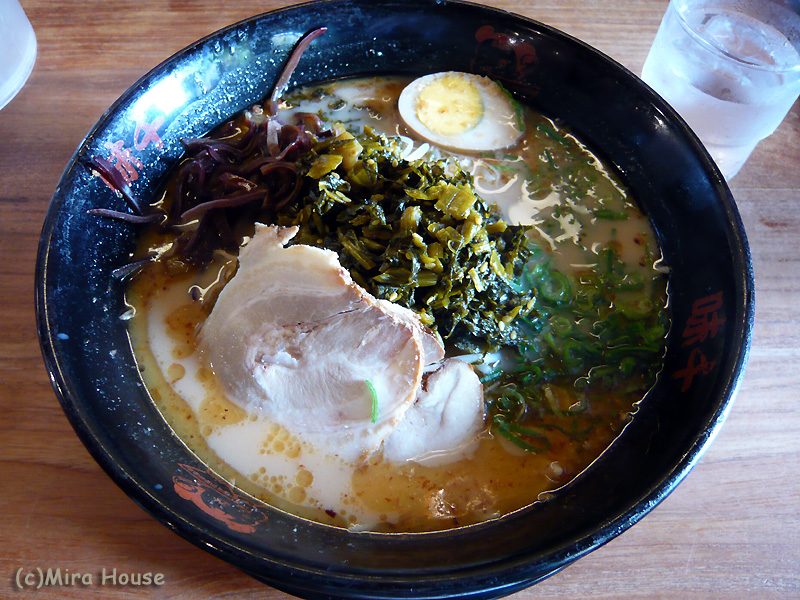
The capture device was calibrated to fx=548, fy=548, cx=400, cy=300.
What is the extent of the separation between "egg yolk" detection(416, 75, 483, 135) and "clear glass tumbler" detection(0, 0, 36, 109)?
4.73 ft

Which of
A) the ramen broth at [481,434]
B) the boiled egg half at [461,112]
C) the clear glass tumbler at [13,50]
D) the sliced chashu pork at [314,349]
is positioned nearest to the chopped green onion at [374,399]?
the sliced chashu pork at [314,349]

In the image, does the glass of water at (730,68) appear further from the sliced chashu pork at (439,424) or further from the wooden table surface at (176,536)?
the sliced chashu pork at (439,424)

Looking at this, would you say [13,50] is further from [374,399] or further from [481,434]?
[481,434]

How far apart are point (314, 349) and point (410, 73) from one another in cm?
123

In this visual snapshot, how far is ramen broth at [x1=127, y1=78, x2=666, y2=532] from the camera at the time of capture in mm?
1352

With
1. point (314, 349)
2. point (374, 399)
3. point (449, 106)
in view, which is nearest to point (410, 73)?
point (449, 106)

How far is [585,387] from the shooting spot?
1.53 m

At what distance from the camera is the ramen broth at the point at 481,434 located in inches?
53.2

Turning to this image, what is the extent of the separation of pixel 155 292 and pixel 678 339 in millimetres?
1516

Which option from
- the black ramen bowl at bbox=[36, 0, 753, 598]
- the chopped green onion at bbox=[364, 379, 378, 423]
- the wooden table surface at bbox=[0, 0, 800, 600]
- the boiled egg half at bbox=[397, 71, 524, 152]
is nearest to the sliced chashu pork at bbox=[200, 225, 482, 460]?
the chopped green onion at bbox=[364, 379, 378, 423]

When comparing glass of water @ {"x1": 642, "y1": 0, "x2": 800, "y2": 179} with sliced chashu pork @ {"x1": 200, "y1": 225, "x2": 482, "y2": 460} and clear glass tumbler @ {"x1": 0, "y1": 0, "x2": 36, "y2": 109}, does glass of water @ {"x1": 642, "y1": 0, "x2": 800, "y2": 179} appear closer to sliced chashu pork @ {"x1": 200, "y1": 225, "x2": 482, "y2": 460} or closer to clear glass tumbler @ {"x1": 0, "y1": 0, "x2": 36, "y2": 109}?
sliced chashu pork @ {"x1": 200, "y1": 225, "x2": 482, "y2": 460}

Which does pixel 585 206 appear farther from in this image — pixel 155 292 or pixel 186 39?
pixel 186 39

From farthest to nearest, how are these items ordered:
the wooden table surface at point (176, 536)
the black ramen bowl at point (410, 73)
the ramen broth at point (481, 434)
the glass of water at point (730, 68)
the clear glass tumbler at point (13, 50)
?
the clear glass tumbler at point (13, 50)
the glass of water at point (730, 68)
the ramen broth at point (481, 434)
the wooden table surface at point (176, 536)
the black ramen bowl at point (410, 73)

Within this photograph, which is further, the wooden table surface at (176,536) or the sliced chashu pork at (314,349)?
the sliced chashu pork at (314,349)
